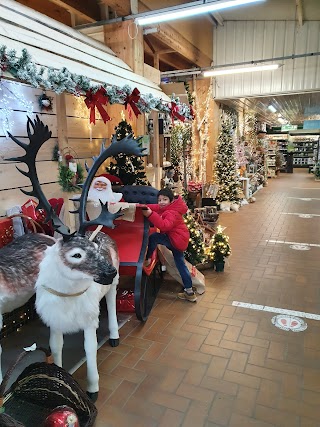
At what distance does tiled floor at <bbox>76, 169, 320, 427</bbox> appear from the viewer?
7.79ft

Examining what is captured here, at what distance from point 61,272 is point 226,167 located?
8496 millimetres

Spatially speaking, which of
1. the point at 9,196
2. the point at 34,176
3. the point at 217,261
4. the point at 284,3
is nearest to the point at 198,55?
the point at 284,3

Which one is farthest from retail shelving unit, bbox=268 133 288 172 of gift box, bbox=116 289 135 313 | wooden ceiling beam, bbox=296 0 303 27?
gift box, bbox=116 289 135 313

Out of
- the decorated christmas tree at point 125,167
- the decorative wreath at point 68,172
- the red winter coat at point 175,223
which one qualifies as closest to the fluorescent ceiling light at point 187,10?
the decorated christmas tree at point 125,167

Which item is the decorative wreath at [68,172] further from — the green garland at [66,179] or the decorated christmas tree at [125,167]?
the decorated christmas tree at [125,167]

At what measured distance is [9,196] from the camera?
382 cm

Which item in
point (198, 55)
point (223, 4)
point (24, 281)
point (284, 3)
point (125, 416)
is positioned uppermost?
point (284, 3)

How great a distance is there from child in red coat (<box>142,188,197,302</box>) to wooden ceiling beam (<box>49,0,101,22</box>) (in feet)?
11.4

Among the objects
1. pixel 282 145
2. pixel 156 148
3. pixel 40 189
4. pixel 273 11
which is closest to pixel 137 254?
pixel 40 189

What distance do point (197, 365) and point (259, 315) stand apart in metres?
1.16

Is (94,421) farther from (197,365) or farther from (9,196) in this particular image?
(9,196)

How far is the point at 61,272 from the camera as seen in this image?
7.05 feet

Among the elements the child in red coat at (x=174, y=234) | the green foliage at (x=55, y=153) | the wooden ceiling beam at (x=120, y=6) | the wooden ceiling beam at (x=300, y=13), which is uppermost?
the wooden ceiling beam at (x=300, y=13)

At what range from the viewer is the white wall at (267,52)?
879 cm
